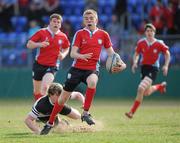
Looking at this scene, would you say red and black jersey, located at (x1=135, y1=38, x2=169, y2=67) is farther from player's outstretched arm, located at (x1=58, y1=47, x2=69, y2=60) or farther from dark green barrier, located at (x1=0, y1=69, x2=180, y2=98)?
dark green barrier, located at (x1=0, y1=69, x2=180, y2=98)

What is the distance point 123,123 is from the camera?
16641 mm

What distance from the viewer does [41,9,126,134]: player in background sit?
13992 millimetres

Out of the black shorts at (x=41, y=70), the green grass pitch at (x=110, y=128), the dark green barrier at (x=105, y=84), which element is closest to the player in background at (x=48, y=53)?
the black shorts at (x=41, y=70)

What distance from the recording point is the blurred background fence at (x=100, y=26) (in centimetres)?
Result: 2564

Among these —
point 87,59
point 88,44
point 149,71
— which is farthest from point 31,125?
point 149,71

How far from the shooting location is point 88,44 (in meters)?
14.3

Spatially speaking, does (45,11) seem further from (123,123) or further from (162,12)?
(123,123)

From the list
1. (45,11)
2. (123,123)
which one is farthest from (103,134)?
(45,11)

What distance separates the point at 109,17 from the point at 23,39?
15.4ft

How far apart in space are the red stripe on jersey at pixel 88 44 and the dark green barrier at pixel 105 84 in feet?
39.6

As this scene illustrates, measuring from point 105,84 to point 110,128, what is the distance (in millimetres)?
11828

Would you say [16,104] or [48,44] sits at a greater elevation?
[48,44]

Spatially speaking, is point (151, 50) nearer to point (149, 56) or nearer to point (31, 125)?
point (149, 56)

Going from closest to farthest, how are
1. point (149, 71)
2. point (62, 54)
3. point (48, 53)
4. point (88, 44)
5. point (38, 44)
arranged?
1. point (88, 44)
2. point (38, 44)
3. point (62, 54)
4. point (48, 53)
5. point (149, 71)
